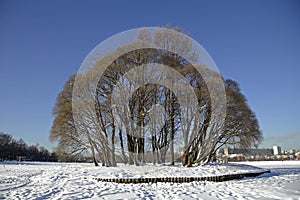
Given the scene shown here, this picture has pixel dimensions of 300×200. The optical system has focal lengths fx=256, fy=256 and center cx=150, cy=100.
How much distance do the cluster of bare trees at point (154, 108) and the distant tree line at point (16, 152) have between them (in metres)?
51.1

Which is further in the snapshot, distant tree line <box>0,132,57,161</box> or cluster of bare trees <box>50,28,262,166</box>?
distant tree line <box>0,132,57,161</box>

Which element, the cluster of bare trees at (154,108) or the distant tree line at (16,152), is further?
the distant tree line at (16,152)

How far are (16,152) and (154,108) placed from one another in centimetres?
7496

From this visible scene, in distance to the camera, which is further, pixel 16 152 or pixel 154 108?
pixel 16 152

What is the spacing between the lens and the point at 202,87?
17203 mm

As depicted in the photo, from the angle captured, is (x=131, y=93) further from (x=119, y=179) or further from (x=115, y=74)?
(x=119, y=179)

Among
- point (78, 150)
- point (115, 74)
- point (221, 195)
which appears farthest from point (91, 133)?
point (221, 195)

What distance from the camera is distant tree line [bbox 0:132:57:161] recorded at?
7250 centimetres

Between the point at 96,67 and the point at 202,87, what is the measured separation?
24.9ft

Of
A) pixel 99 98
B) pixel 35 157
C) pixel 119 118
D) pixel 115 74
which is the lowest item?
pixel 35 157

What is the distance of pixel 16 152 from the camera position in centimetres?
7888

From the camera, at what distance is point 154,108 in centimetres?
1842

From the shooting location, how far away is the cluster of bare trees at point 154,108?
17250mm

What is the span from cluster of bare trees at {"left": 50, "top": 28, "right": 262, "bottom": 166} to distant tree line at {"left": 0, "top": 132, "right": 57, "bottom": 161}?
2010 inches
